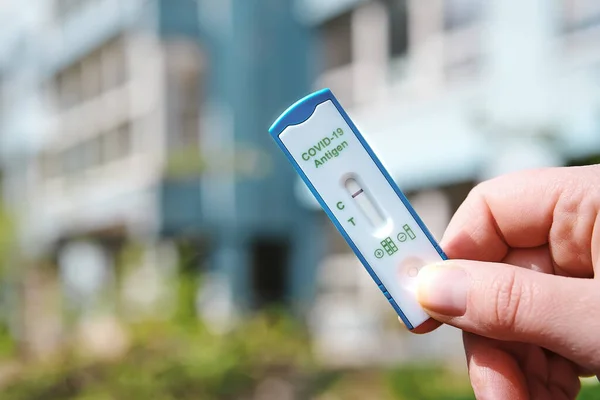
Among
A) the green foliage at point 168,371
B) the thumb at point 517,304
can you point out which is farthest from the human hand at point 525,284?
the green foliage at point 168,371

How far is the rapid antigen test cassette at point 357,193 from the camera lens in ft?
4.73

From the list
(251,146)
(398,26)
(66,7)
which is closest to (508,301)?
(398,26)

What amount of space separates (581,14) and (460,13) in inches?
79.6

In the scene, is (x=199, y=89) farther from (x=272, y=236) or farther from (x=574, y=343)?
(x=574, y=343)

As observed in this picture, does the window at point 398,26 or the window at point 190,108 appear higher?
the window at point 398,26

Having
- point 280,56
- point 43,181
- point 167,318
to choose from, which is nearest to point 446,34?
point 280,56

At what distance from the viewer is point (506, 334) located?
1.43 meters

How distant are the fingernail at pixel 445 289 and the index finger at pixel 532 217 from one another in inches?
8.5

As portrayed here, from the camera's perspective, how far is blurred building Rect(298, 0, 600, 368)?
29.2ft

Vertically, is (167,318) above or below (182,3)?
below

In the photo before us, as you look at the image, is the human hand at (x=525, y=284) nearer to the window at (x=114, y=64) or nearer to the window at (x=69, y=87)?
the window at (x=114, y=64)

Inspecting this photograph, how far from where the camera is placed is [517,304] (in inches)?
54.5

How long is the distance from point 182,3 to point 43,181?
688cm

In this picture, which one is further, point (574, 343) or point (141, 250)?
point (141, 250)
